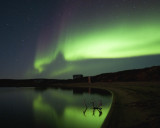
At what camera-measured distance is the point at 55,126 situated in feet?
65.6

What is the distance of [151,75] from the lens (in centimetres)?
8994

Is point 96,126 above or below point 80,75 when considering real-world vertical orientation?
below

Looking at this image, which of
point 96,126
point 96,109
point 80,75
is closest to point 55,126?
point 96,126

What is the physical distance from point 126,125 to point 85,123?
8566 mm

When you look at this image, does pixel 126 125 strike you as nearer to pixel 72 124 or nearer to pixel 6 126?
pixel 72 124

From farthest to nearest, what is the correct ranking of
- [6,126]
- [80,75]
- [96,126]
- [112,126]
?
[80,75] < [6,126] < [96,126] < [112,126]

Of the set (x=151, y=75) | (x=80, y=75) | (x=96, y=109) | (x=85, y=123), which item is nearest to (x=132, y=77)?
(x=151, y=75)

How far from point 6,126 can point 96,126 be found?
12.6 metres

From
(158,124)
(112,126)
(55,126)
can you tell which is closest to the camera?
(158,124)

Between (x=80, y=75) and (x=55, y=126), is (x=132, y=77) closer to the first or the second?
(x=80, y=75)

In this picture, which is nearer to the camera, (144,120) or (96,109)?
(144,120)

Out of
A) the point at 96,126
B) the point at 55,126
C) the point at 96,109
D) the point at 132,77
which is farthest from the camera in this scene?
the point at 132,77

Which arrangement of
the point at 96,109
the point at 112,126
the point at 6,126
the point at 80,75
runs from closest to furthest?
1. the point at 112,126
2. the point at 6,126
3. the point at 96,109
4. the point at 80,75

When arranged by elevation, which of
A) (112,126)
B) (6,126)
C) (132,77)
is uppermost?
(132,77)
